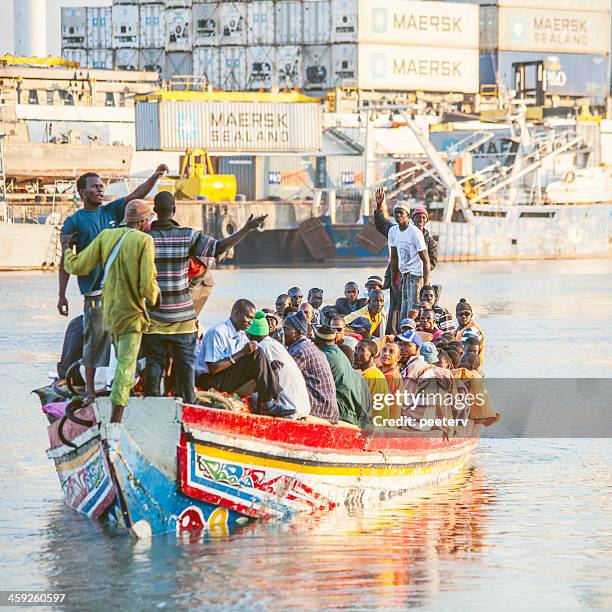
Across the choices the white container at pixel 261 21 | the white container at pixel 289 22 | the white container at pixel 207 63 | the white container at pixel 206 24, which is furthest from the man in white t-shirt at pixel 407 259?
the white container at pixel 206 24

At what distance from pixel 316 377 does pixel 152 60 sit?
77.4m

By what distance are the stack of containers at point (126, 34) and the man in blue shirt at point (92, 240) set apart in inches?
3057

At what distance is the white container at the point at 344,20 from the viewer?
80.8 meters

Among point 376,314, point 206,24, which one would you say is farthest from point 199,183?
point 376,314

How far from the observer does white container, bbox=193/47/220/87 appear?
277ft

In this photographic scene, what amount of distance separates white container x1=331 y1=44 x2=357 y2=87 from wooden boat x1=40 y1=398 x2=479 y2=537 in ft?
229

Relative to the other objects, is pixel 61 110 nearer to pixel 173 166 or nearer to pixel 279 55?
pixel 173 166

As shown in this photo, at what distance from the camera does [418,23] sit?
83.9 m

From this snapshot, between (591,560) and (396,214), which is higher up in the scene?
(396,214)

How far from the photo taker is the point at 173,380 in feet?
35.3

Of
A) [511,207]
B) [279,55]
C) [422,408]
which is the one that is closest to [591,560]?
[422,408]

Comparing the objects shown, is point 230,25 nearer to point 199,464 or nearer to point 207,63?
point 207,63

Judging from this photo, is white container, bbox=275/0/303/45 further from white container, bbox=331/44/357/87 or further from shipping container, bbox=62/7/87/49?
shipping container, bbox=62/7/87/49

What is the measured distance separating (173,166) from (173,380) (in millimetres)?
61451
